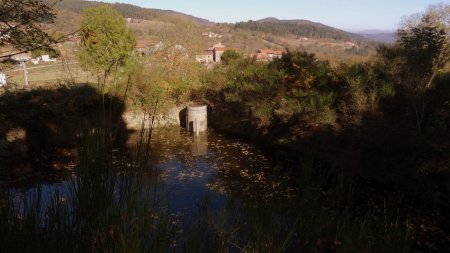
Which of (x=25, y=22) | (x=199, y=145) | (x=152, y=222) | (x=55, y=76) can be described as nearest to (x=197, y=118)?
(x=199, y=145)

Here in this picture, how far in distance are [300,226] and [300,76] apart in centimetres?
974

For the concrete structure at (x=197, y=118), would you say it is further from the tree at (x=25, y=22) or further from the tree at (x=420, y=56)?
the tree at (x=25, y=22)

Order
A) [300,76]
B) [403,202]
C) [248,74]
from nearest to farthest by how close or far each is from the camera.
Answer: [403,202] → [300,76] → [248,74]

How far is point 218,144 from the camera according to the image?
480 inches

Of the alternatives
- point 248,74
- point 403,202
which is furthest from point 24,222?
point 248,74

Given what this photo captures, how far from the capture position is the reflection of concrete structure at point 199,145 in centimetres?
1127

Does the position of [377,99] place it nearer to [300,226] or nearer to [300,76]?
[300,76]

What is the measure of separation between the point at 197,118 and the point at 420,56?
8.10 meters

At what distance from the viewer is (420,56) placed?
9102mm

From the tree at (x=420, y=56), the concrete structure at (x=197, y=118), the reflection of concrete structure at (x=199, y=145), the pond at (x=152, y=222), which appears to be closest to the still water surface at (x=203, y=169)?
the reflection of concrete structure at (x=199, y=145)

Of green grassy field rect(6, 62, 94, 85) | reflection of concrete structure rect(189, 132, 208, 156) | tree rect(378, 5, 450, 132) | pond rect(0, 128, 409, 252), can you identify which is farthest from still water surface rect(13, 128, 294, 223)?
tree rect(378, 5, 450, 132)

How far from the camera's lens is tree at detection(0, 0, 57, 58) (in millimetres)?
3715

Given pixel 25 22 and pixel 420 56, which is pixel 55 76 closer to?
pixel 25 22

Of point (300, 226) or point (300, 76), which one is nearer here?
point (300, 226)
